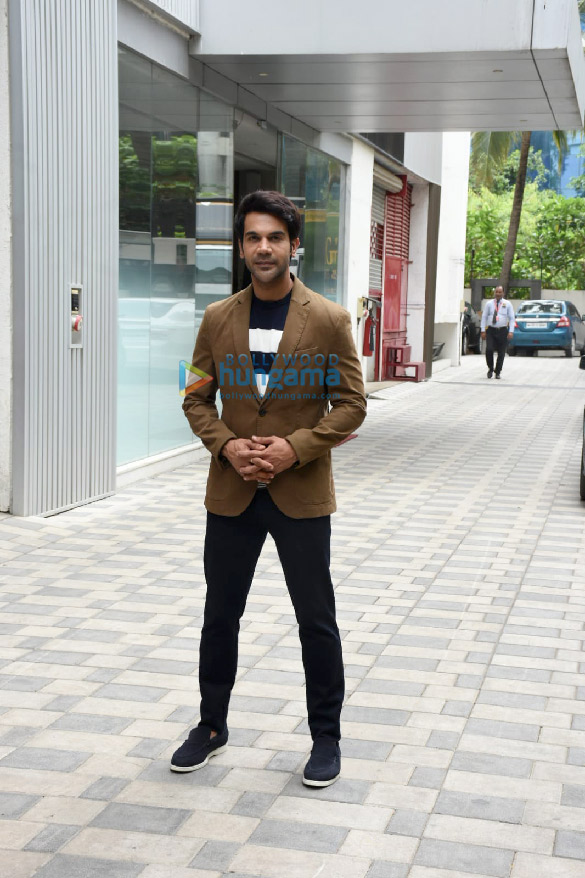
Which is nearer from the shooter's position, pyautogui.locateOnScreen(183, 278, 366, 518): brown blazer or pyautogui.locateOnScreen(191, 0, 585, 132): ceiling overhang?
pyautogui.locateOnScreen(183, 278, 366, 518): brown blazer

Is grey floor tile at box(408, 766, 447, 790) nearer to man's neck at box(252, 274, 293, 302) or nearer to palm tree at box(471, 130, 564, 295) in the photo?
man's neck at box(252, 274, 293, 302)

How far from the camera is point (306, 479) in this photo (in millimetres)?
3914

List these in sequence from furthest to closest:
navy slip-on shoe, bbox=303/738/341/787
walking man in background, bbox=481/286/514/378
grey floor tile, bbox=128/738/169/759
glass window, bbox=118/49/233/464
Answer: walking man in background, bbox=481/286/514/378 < glass window, bbox=118/49/233/464 < grey floor tile, bbox=128/738/169/759 < navy slip-on shoe, bbox=303/738/341/787

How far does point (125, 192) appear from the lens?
9836 millimetres

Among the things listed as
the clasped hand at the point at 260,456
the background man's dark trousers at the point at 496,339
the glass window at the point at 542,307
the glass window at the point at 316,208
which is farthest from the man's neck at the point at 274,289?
the glass window at the point at 542,307

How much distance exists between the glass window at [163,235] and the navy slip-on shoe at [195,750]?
6.17m

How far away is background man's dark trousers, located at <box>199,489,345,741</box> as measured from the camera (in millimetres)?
3926

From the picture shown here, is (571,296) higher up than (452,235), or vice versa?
(452,235)

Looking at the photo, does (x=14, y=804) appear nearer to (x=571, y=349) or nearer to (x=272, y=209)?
(x=272, y=209)

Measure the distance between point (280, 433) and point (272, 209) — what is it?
737 millimetres

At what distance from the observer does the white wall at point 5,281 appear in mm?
7859

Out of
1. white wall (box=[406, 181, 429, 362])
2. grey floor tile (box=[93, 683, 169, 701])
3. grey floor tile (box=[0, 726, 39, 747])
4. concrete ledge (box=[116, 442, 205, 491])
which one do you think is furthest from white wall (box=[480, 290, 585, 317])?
grey floor tile (box=[0, 726, 39, 747])

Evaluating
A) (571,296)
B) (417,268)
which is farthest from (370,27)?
(571,296)

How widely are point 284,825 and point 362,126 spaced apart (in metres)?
12.6
